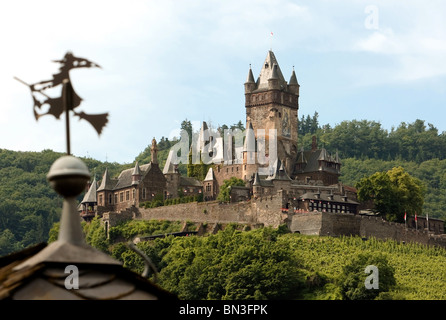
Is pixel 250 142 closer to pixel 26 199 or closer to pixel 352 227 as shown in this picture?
pixel 352 227

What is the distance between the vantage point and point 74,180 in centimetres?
705

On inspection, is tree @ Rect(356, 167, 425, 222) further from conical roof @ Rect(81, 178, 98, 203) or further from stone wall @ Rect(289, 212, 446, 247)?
conical roof @ Rect(81, 178, 98, 203)

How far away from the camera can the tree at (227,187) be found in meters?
84.6

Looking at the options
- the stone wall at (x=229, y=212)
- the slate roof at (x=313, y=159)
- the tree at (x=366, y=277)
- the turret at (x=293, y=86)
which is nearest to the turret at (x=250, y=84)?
the turret at (x=293, y=86)

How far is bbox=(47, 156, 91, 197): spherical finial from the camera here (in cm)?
695

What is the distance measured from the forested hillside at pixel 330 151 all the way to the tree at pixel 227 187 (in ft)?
56.6

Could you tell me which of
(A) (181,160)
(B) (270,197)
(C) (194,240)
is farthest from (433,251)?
(A) (181,160)

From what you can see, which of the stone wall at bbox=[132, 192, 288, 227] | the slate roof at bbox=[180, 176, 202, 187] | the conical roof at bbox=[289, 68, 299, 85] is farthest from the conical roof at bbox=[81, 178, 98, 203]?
the conical roof at bbox=[289, 68, 299, 85]

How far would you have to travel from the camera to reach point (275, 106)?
98062 millimetres

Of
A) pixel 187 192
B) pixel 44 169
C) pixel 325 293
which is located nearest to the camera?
pixel 325 293

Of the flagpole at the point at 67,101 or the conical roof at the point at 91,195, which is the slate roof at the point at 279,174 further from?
the flagpole at the point at 67,101

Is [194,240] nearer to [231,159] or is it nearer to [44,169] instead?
[231,159]
